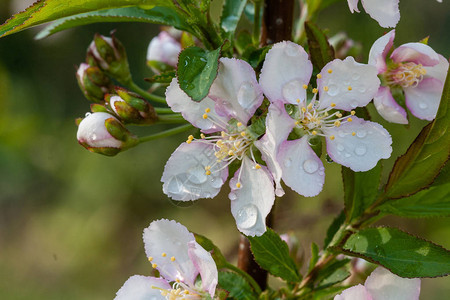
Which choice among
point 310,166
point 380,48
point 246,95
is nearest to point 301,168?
point 310,166

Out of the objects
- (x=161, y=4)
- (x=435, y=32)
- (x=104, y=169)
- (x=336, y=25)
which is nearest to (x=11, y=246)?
(x=104, y=169)

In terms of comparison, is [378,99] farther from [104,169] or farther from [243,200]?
[104,169]

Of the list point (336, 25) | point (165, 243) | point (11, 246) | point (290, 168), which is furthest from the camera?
point (11, 246)

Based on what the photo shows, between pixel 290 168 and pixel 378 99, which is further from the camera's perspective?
pixel 378 99

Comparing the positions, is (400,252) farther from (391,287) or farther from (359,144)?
(359,144)

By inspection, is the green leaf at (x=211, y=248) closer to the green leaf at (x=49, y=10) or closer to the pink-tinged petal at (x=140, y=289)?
the pink-tinged petal at (x=140, y=289)

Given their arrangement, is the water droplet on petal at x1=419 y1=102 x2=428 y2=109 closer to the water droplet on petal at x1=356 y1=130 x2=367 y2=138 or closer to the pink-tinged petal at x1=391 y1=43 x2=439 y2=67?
the pink-tinged petal at x1=391 y1=43 x2=439 y2=67

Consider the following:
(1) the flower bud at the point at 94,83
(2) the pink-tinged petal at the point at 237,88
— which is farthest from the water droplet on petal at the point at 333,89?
(1) the flower bud at the point at 94,83

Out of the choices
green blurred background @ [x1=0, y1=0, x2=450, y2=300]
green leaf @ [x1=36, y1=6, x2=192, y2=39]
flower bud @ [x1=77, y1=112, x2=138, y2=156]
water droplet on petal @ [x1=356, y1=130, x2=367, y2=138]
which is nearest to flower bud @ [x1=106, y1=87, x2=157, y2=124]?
flower bud @ [x1=77, y1=112, x2=138, y2=156]
